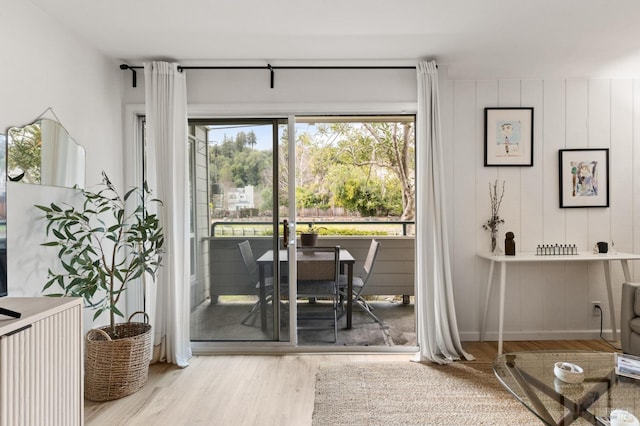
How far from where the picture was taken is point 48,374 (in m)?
1.69

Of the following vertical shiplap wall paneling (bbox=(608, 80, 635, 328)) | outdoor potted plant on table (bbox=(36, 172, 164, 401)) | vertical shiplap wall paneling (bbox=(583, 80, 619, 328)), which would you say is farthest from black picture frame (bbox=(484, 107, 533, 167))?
outdoor potted plant on table (bbox=(36, 172, 164, 401))

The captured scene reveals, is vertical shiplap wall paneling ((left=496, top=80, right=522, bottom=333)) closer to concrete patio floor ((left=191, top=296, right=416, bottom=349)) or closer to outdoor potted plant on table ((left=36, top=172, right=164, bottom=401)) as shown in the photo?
concrete patio floor ((left=191, top=296, right=416, bottom=349))

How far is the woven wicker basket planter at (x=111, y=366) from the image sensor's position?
8.39 feet

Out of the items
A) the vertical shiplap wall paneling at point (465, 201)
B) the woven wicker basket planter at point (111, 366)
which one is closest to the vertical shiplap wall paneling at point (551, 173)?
the vertical shiplap wall paneling at point (465, 201)

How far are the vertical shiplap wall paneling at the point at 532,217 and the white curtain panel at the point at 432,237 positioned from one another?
889mm

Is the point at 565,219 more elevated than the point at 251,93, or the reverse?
the point at 251,93

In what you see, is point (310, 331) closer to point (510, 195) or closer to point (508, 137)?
point (510, 195)

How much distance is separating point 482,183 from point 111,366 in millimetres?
3200

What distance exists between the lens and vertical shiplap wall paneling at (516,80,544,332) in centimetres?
357

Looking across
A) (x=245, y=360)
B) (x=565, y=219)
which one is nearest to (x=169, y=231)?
(x=245, y=360)

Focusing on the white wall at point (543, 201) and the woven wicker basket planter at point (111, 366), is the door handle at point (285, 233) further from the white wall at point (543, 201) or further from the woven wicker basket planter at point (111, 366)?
the white wall at point (543, 201)

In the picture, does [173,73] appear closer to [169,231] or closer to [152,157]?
[152,157]

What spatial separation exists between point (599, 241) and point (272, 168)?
3001 mm

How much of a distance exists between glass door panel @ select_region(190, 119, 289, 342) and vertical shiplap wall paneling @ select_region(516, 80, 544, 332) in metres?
2.14
